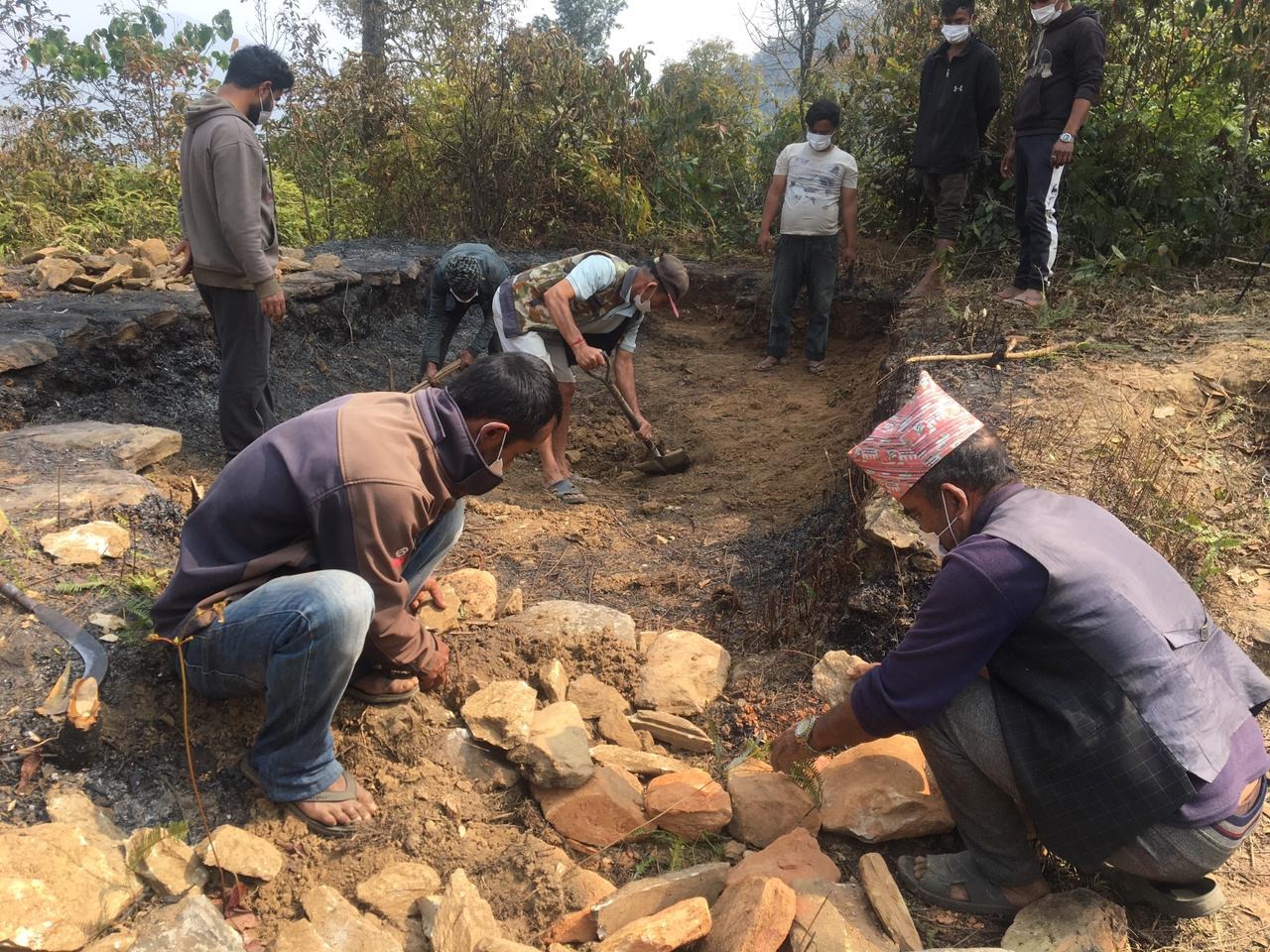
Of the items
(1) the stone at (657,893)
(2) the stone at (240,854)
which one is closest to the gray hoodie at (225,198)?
(2) the stone at (240,854)

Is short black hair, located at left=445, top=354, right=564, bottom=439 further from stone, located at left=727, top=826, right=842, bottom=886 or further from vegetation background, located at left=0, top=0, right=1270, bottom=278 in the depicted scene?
vegetation background, located at left=0, top=0, right=1270, bottom=278

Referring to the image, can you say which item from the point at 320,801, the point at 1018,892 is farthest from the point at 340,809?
the point at 1018,892

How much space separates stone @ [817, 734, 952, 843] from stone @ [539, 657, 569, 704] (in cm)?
88

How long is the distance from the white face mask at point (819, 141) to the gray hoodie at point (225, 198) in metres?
3.78

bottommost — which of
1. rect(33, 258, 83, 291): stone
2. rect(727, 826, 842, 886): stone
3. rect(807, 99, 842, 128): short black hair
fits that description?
rect(727, 826, 842, 886): stone

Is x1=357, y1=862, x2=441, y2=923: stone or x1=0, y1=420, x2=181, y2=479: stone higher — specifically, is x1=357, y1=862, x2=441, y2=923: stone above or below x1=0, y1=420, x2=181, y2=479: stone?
below

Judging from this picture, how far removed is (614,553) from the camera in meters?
4.23

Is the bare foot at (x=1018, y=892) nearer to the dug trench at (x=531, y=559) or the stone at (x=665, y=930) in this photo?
the dug trench at (x=531, y=559)

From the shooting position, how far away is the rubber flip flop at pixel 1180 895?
192 cm

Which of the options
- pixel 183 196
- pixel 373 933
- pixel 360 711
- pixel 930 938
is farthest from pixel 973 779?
pixel 183 196

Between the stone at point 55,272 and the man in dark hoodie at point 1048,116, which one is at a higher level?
the man in dark hoodie at point 1048,116

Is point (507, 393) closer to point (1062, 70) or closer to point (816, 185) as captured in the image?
point (1062, 70)

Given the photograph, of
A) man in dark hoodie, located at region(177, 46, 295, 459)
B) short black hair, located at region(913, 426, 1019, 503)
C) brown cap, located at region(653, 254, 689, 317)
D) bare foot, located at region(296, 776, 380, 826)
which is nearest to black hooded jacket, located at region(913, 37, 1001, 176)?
brown cap, located at region(653, 254, 689, 317)

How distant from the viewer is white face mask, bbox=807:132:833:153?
605 cm
